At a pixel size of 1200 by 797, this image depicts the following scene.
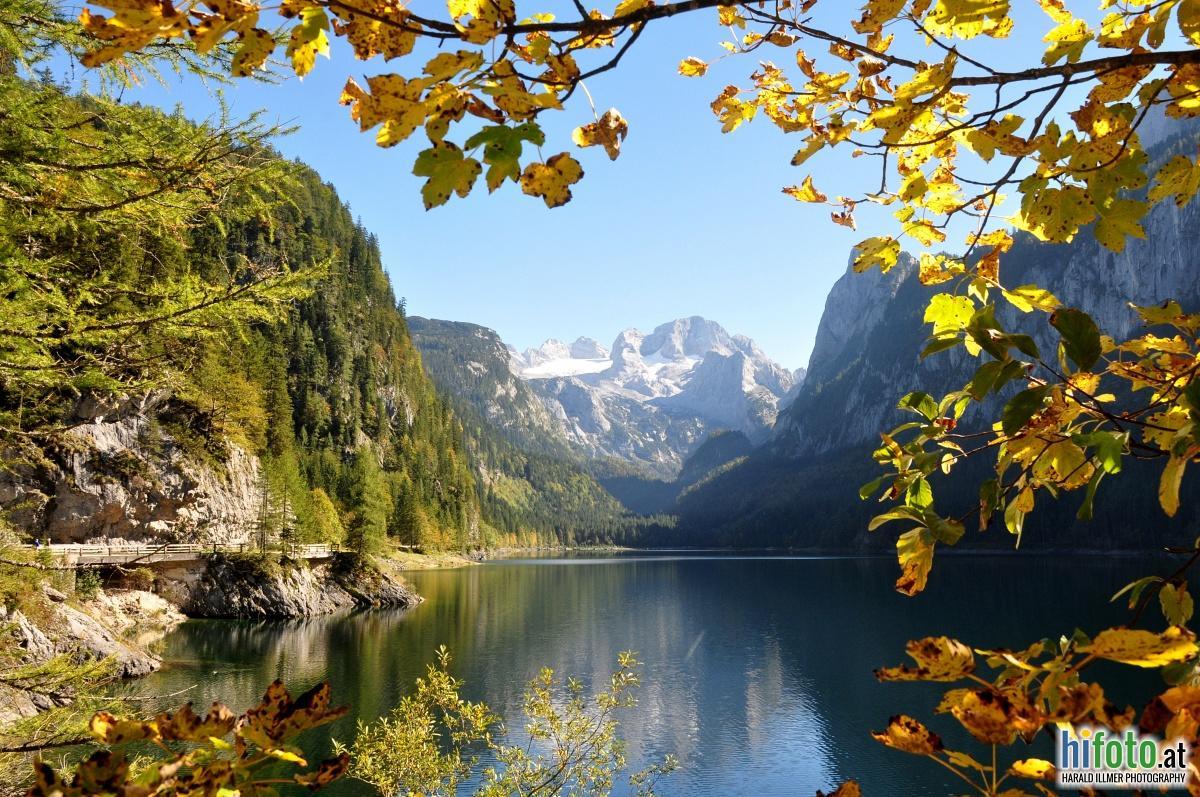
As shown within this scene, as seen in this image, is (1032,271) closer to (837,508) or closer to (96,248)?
(837,508)

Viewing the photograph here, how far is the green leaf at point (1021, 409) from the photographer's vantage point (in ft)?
3.55

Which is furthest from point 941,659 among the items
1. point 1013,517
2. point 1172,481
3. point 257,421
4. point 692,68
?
point 257,421

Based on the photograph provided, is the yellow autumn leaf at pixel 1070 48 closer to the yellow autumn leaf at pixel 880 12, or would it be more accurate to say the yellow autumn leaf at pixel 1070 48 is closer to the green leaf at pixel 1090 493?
the yellow autumn leaf at pixel 880 12

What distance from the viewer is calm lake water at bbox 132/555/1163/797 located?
19.3 metres

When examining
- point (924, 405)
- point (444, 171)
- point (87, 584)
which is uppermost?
point (444, 171)

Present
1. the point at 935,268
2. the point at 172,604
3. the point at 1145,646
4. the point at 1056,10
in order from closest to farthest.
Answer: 1. the point at 1145,646
2. the point at 1056,10
3. the point at 935,268
4. the point at 172,604

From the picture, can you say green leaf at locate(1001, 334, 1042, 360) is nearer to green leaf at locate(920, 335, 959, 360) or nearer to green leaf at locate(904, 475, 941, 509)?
green leaf at locate(920, 335, 959, 360)

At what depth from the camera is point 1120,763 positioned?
124cm

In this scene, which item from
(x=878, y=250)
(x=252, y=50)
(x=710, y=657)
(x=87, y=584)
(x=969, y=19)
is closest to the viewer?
(x=252, y=50)

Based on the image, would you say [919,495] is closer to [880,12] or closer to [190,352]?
[880,12]

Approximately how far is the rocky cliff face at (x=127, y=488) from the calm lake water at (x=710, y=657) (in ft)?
21.6

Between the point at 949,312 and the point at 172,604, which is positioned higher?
the point at 949,312

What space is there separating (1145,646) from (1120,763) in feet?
1.84

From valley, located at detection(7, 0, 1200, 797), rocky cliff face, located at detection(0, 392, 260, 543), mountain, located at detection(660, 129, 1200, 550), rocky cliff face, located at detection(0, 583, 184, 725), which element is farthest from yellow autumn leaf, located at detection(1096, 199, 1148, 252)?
mountain, located at detection(660, 129, 1200, 550)
